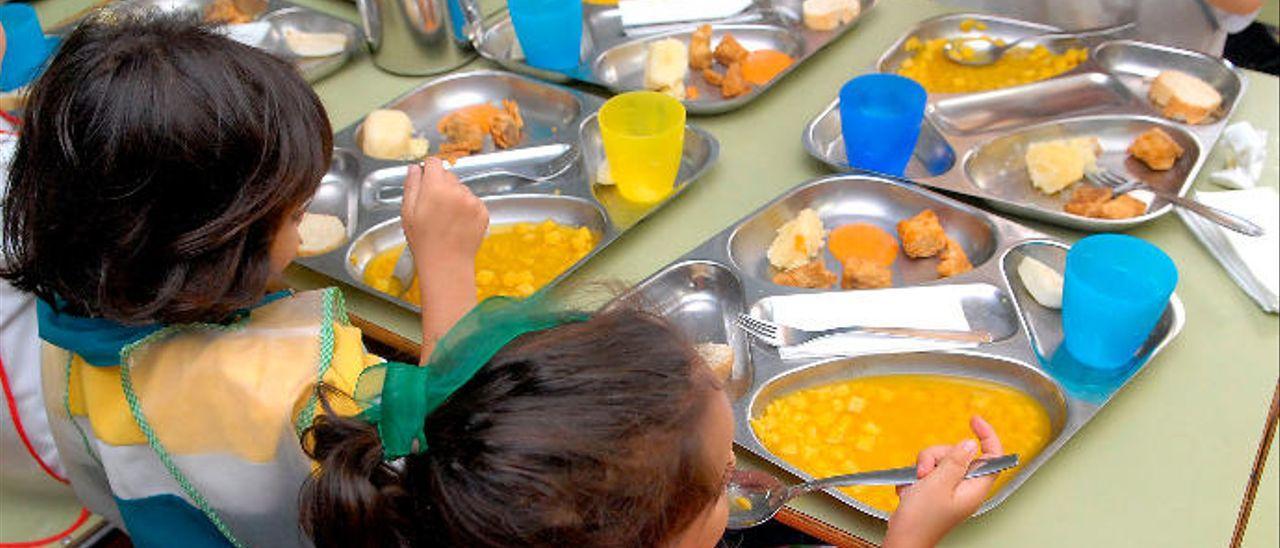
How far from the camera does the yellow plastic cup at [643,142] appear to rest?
1639 millimetres

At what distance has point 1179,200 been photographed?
1516 millimetres

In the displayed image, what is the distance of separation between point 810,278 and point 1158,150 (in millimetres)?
593

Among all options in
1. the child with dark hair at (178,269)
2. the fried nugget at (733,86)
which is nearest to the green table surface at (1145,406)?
the fried nugget at (733,86)

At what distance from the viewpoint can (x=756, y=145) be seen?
181cm

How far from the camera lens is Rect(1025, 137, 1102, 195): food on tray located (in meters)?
1.65

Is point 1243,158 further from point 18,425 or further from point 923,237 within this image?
point 18,425

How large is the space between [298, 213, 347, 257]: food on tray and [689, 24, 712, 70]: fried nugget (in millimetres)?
721

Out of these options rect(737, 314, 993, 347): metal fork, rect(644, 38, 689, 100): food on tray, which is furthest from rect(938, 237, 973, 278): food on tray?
rect(644, 38, 689, 100): food on tray

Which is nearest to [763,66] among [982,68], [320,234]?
[982,68]

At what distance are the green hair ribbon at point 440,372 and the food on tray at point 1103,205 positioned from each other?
2.98ft

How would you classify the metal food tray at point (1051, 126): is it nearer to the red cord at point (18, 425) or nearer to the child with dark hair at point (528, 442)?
the child with dark hair at point (528, 442)

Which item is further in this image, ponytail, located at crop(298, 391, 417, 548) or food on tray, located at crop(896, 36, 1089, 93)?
food on tray, located at crop(896, 36, 1089, 93)

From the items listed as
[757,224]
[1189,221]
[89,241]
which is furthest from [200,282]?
[1189,221]

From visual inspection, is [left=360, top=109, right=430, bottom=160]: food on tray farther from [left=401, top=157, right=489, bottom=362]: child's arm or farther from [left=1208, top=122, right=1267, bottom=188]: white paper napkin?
[left=1208, top=122, right=1267, bottom=188]: white paper napkin
